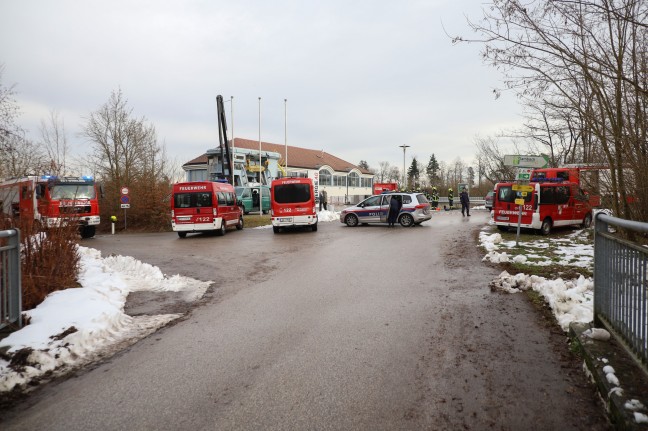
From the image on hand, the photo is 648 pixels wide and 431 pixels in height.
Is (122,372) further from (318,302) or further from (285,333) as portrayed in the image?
(318,302)

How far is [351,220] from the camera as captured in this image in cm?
2388

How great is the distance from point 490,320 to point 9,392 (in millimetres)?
5623

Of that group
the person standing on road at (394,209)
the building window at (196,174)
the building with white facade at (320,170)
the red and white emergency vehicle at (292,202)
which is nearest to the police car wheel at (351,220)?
the person standing on road at (394,209)

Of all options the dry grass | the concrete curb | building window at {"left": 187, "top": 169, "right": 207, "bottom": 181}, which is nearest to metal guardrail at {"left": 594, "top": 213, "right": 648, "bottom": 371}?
the concrete curb

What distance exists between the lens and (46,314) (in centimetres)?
582

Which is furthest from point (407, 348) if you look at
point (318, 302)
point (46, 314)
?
point (46, 314)

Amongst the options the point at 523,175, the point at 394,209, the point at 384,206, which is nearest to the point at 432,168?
the point at 384,206

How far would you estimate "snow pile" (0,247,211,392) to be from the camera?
4.59m

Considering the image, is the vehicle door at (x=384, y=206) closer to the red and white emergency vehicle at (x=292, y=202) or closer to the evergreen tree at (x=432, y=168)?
the red and white emergency vehicle at (x=292, y=202)

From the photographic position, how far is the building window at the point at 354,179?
252 feet

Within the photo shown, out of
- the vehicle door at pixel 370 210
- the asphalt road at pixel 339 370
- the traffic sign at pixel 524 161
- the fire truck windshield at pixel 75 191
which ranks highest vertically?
the traffic sign at pixel 524 161

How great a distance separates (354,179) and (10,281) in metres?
74.3

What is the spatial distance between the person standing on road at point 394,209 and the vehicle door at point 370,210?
698 millimetres

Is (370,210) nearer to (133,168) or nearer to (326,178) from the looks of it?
(133,168)
